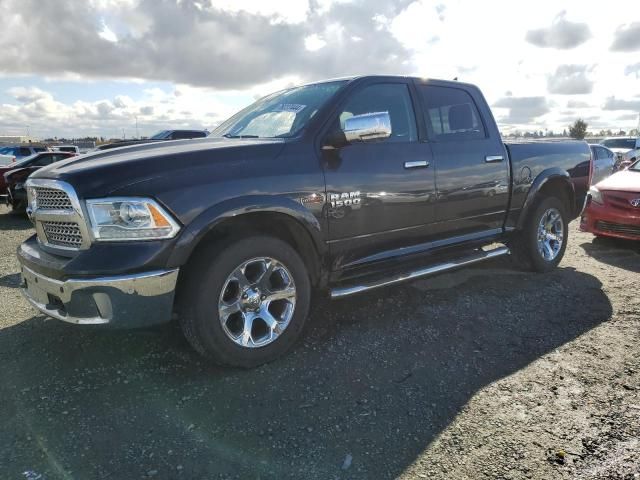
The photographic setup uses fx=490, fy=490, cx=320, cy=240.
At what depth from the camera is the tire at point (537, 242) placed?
527 centimetres

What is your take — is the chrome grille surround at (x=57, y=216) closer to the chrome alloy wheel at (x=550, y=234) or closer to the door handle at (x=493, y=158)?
the door handle at (x=493, y=158)

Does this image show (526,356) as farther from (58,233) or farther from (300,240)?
(58,233)

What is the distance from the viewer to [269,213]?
3.21m

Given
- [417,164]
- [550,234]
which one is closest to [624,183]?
[550,234]

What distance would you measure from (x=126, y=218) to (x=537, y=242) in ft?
14.2

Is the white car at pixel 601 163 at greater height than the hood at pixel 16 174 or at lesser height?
lesser

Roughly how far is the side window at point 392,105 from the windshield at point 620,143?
Answer: 2276cm

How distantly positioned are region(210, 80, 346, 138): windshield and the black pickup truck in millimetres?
19

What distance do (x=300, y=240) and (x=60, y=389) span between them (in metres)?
1.77

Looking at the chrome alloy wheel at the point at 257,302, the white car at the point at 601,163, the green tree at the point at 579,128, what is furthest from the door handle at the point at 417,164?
the green tree at the point at 579,128

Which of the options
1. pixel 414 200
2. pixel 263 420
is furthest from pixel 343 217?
pixel 263 420

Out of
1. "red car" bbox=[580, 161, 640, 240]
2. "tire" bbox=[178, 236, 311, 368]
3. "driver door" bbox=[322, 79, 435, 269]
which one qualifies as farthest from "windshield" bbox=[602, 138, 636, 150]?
"tire" bbox=[178, 236, 311, 368]

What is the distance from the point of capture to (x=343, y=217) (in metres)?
3.53

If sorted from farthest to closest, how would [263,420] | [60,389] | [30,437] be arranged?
[60,389]
[263,420]
[30,437]
